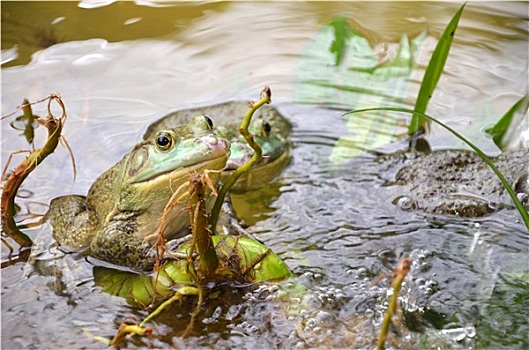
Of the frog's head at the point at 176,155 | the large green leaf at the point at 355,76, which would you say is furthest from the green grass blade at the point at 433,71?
the frog's head at the point at 176,155

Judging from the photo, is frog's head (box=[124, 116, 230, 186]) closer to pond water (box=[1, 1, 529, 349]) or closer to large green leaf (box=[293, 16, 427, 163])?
pond water (box=[1, 1, 529, 349])

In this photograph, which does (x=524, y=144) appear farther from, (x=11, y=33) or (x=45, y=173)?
(x=11, y=33)

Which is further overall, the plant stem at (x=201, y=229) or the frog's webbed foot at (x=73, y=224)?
the frog's webbed foot at (x=73, y=224)

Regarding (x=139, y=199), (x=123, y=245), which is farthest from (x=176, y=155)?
(x=123, y=245)

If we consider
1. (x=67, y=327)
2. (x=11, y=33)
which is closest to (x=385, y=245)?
(x=67, y=327)

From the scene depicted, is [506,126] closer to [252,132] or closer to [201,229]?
[252,132]

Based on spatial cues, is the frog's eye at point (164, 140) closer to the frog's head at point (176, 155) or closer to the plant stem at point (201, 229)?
the frog's head at point (176, 155)

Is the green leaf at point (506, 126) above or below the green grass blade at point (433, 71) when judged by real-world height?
below
